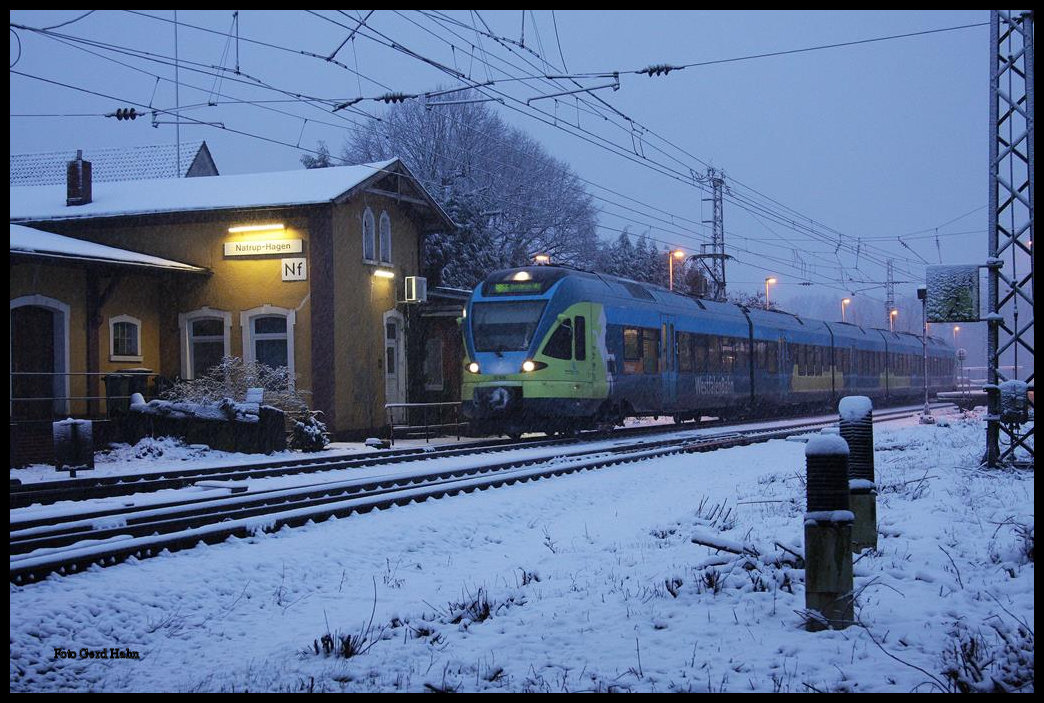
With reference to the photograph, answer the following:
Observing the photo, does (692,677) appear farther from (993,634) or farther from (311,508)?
(311,508)

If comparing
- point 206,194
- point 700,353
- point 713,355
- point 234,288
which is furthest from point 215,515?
point 713,355

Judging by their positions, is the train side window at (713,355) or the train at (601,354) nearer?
the train at (601,354)

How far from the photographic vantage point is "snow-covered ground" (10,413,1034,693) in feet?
15.6

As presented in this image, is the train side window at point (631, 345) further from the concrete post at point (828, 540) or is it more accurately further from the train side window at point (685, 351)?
the concrete post at point (828, 540)

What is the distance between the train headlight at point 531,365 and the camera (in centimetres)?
1844

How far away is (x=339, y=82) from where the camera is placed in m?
107

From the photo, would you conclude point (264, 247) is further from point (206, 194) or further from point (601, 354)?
point (601, 354)

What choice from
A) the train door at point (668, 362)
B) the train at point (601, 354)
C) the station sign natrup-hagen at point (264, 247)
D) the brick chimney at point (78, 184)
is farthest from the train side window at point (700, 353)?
the brick chimney at point (78, 184)

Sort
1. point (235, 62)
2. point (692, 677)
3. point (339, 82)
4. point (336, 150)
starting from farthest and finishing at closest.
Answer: point (339, 82) < point (336, 150) < point (235, 62) < point (692, 677)

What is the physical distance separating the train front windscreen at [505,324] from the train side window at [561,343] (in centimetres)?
36

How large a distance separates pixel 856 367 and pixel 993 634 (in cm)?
3522

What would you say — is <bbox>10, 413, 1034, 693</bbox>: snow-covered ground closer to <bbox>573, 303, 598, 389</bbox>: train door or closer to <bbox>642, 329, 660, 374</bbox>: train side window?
<bbox>573, 303, 598, 389</bbox>: train door

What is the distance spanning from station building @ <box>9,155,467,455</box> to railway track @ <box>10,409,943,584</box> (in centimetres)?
858
